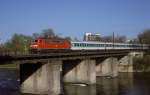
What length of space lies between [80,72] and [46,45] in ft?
34.6

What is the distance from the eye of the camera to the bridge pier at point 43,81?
190 feet

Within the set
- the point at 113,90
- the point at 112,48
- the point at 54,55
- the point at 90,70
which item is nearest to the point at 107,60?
the point at 112,48

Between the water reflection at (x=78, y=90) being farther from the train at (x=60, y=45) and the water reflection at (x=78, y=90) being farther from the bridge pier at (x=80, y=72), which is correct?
the train at (x=60, y=45)

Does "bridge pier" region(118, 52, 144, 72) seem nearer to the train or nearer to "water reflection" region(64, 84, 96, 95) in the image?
the train

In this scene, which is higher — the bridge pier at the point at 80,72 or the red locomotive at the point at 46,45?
the red locomotive at the point at 46,45

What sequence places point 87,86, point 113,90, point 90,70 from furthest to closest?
point 90,70 → point 87,86 → point 113,90

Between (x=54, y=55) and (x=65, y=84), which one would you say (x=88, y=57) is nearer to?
(x=65, y=84)

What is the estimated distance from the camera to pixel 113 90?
67625mm

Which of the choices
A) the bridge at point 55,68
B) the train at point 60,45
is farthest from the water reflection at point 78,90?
the train at point 60,45

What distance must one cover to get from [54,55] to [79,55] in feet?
48.5

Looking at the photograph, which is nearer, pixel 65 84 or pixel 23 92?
pixel 23 92

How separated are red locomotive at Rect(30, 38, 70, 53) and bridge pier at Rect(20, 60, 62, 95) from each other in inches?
410

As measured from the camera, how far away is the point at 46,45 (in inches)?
2906

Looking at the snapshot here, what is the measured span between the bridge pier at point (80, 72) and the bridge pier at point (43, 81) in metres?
18.6
